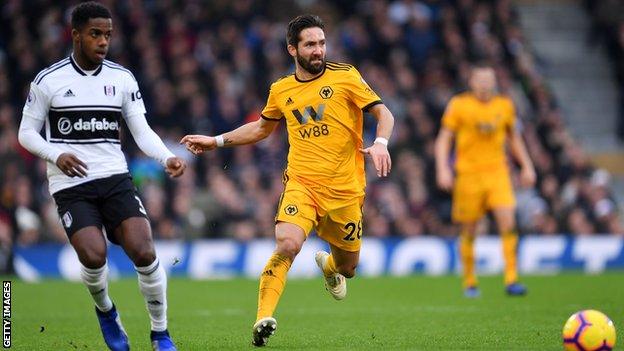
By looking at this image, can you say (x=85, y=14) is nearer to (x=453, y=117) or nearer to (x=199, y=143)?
(x=199, y=143)

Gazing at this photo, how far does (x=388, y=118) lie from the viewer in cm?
948

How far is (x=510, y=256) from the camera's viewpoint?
14594 mm

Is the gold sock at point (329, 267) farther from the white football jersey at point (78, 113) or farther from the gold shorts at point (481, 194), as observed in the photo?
the gold shorts at point (481, 194)

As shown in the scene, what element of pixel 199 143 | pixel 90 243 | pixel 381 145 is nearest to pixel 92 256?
pixel 90 243

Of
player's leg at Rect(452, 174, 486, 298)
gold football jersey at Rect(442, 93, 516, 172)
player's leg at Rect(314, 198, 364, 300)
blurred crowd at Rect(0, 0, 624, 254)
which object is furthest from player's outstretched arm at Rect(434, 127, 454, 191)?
blurred crowd at Rect(0, 0, 624, 254)

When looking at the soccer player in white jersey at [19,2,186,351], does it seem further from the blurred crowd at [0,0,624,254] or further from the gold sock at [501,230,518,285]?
the blurred crowd at [0,0,624,254]

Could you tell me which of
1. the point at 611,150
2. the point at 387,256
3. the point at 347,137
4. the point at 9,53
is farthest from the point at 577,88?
the point at 347,137

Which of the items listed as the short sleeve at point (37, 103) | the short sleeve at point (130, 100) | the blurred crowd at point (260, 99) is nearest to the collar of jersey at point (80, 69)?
the short sleeve at point (130, 100)

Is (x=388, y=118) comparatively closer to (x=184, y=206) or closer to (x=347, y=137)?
(x=347, y=137)

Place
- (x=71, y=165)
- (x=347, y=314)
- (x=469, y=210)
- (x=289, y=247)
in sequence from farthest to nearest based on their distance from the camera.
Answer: (x=469, y=210) < (x=347, y=314) < (x=289, y=247) < (x=71, y=165)

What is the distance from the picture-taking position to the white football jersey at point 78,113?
8406 millimetres

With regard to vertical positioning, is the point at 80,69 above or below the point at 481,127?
above

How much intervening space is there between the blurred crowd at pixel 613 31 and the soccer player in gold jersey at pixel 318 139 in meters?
17.0

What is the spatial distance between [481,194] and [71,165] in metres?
7.73
